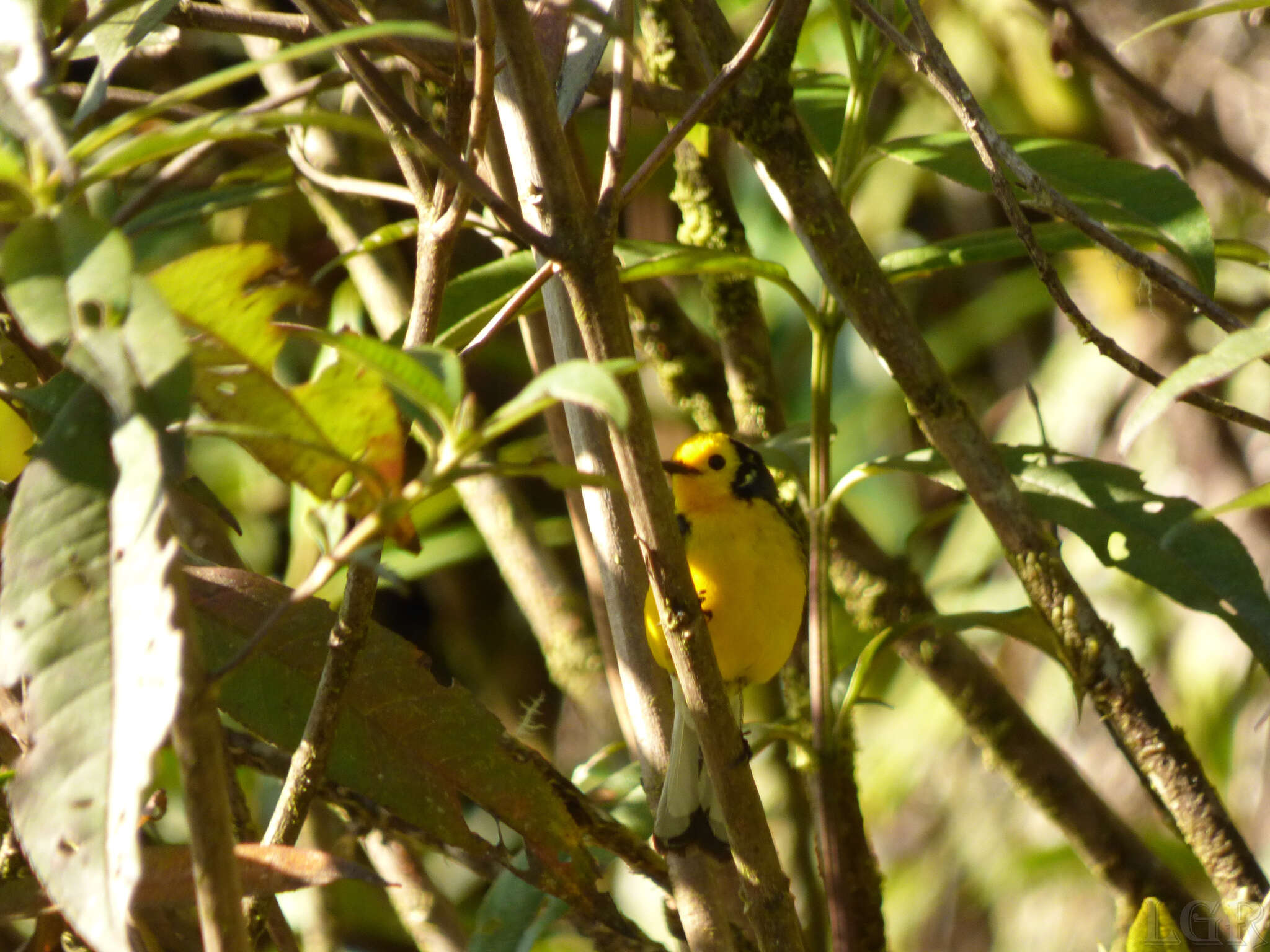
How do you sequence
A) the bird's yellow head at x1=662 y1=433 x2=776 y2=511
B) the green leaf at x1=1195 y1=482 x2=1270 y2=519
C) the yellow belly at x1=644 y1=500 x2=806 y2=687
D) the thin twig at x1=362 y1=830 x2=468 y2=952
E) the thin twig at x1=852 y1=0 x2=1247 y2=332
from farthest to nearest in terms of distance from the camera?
1. the bird's yellow head at x1=662 y1=433 x2=776 y2=511
2. the yellow belly at x1=644 y1=500 x2=806 y2=687
3. the thin twig at x1=362 y1=830 x2=468 y2=952
4. the thin twig at x1=852 y1=0 x2=1247 y2=332
5. the green leaf at x1=1195 y1=482 x2=1270 y2=519

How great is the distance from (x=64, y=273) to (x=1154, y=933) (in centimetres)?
88

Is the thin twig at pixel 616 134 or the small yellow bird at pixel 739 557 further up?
the small yellow bird at pixel 739 557

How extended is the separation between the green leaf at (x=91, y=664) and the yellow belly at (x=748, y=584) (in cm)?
144

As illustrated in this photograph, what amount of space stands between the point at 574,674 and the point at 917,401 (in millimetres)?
884

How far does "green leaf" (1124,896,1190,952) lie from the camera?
95 centimetres

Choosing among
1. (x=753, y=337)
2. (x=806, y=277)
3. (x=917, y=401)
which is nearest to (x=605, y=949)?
(x=917, y=401)

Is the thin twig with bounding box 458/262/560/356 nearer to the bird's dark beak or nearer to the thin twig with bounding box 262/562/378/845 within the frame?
the thin twig with bounding box 262/562/378/845

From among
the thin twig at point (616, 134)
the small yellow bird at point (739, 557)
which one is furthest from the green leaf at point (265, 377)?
the small yellow bird at point (739, 557)

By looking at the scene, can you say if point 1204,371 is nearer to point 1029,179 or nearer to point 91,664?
point 1029,179

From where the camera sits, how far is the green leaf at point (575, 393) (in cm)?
55

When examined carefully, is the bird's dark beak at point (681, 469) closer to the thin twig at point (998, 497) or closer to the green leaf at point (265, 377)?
the thin twig at point (998, 497)

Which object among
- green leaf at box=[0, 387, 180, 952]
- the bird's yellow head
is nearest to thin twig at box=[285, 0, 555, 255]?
green leaf at box=[0, 387, 180, 952]

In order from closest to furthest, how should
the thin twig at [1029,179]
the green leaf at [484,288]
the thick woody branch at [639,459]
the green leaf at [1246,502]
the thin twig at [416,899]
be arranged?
the green leaf at [1246,502] < the thick woody branch at [639,459] < the thin twig at [1029,179] < the green leaf at [484,288] < the thin twig at [416,899]

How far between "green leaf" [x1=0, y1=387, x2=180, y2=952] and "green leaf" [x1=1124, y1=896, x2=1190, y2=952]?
73 centimetres
